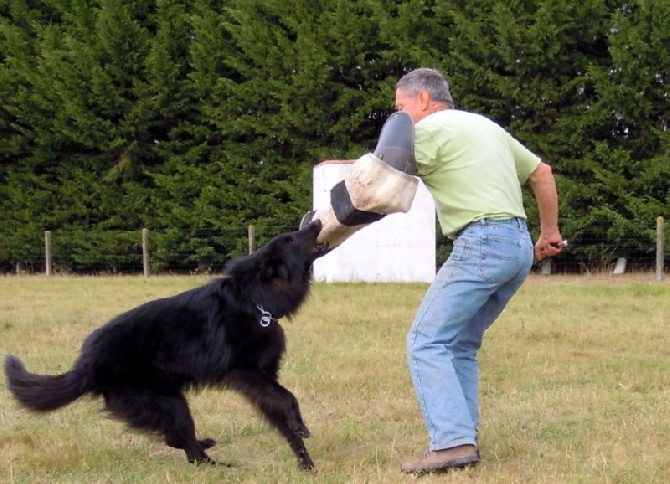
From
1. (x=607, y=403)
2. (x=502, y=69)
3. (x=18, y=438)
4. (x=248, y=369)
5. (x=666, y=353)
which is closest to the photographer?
A: (x=248, y=369)

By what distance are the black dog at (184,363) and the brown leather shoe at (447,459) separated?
0.60m

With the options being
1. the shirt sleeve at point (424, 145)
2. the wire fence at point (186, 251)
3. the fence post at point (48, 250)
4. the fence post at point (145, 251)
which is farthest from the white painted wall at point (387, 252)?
the shirt sleeve at point (424, 145)

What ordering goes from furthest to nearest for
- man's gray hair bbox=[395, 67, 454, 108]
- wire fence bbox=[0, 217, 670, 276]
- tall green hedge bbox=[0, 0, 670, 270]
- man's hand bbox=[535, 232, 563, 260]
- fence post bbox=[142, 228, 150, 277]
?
fence post bbox=[142, 228, 150, 277], wire fence bbox=[0, 217, 670, 276], tall green hedge bbox=[0, 0, 670, 270], man's hand bbox=[535, 232, 563, 260], man's gray hair bbox=[395, 67, 454, 108]

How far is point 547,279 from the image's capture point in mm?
15141

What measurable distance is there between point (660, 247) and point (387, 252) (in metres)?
4.49

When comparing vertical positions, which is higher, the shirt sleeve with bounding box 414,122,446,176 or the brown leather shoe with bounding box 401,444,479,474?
the shirt sleeve with bounding box 414,122,446,176

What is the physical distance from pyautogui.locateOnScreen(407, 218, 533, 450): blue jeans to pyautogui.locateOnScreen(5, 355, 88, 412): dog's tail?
170 centimetres

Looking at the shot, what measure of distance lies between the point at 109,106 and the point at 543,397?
14176 mm

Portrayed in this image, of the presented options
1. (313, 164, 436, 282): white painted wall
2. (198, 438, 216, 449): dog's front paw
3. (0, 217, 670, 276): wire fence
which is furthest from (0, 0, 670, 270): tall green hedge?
(198, 438, 216, 449): dog's front paw

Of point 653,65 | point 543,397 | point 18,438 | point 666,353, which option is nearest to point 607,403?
point 543,397

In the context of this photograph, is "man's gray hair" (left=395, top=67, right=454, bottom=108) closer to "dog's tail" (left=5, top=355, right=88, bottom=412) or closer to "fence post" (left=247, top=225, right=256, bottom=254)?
"dog's tail" (left=5, top=355, right=88, bottom=412)

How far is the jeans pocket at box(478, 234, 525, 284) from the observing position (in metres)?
4.09

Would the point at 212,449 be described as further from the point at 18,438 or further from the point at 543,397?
the point at 543,397

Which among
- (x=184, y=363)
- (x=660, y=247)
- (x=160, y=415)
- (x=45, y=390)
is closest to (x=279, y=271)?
(x=184, y=363)
